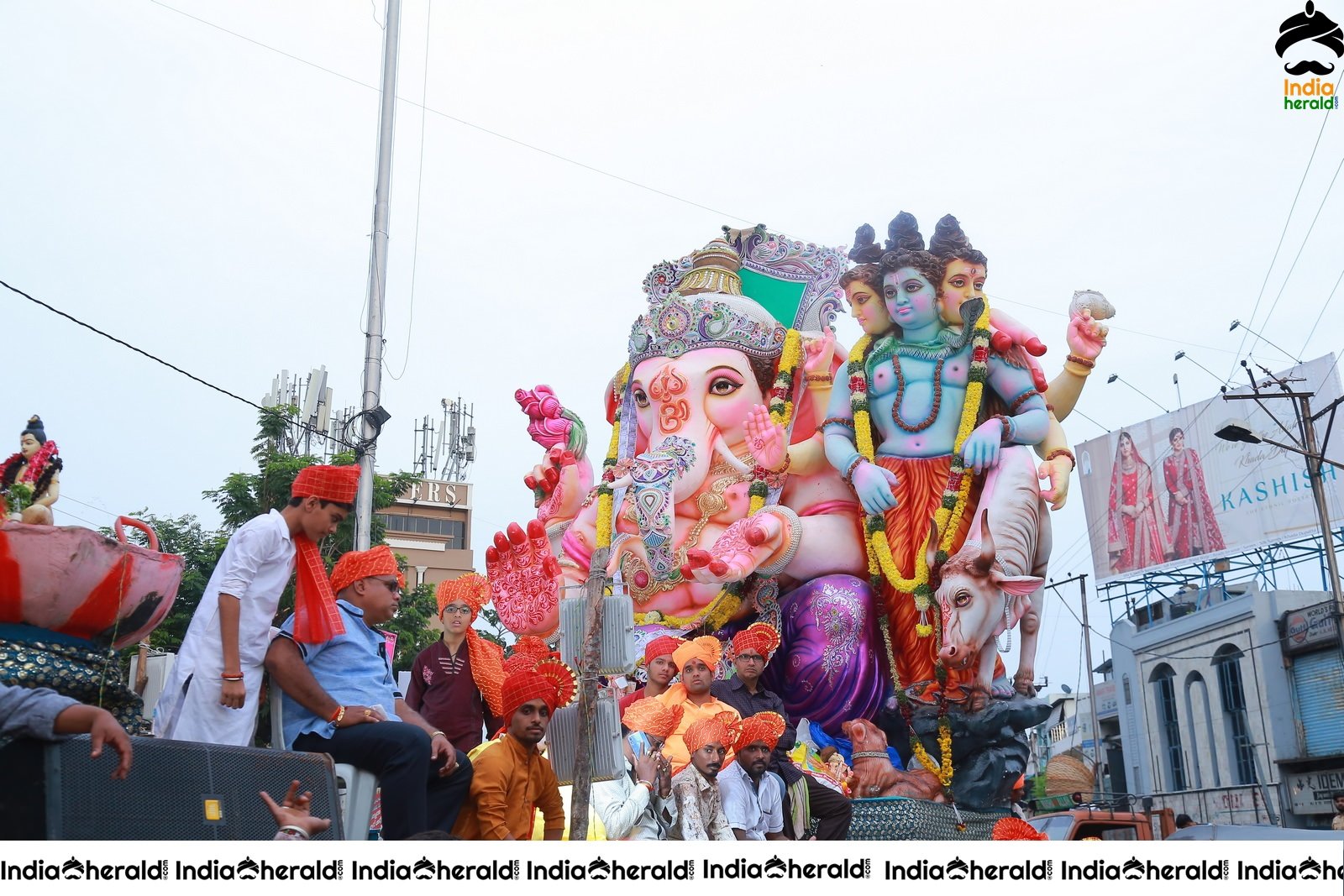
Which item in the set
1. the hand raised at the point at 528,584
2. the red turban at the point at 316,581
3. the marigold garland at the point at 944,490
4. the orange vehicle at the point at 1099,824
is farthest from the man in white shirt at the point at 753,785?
the hand raised at the point at 528,584

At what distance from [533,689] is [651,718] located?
4.07 feet

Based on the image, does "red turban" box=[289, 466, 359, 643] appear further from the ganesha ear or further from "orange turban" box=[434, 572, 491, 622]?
the ganesha ear

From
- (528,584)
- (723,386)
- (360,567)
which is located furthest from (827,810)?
(723,386)

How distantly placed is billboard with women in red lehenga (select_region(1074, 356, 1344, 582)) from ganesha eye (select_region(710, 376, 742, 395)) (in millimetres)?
16143

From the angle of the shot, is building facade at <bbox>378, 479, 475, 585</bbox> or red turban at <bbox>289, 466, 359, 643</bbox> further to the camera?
building facade at <bbox>378, 479, 475, 585</bbox>

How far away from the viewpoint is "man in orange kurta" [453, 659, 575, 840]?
457 centimetres

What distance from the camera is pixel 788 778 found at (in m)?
6.29

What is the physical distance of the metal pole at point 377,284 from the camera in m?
10.2

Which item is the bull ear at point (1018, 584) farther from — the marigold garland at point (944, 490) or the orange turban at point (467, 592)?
the orange turban at point (467, 592)

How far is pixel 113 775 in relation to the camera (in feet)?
10.0

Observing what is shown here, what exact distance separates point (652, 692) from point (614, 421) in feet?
15.8

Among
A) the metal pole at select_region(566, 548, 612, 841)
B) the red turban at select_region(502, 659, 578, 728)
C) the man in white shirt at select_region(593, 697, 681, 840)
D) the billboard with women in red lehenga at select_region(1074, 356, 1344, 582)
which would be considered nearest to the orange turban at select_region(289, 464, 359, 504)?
the red turban at select_region(502, 659, 578, 728)
